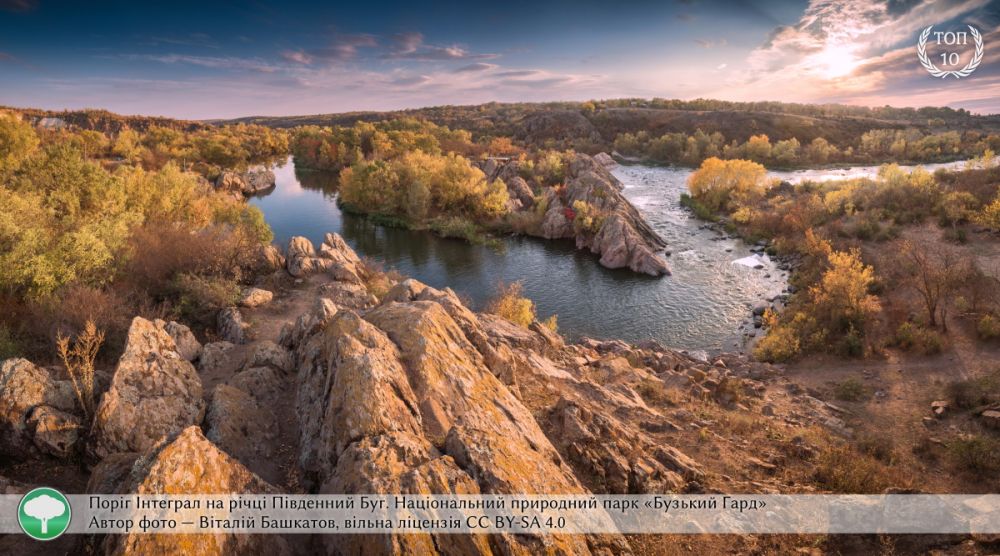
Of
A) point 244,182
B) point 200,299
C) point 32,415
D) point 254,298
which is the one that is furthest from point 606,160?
point 32,415

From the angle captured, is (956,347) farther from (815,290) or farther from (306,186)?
(306,186)

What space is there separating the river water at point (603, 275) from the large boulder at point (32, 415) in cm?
2736

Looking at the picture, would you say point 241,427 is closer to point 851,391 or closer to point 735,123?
point 851,391

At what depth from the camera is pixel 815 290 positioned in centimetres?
3133

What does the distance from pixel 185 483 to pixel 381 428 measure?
132 inches

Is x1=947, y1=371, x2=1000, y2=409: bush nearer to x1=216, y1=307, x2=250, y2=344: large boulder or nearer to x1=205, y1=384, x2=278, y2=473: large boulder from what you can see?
x1=205, y1=384, x2=278, y2=473: large boulder

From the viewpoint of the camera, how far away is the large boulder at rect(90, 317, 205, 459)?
1067 centimetres

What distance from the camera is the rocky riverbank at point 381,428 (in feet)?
25.8

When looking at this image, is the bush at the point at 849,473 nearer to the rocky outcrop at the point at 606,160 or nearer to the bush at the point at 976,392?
the bush at the point at 976,392

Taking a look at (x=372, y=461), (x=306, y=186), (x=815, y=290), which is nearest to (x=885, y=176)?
(x=815, y=290)

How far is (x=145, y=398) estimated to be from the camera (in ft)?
38.4

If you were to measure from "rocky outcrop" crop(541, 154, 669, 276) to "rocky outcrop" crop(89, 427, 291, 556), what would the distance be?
4158 centimetres
